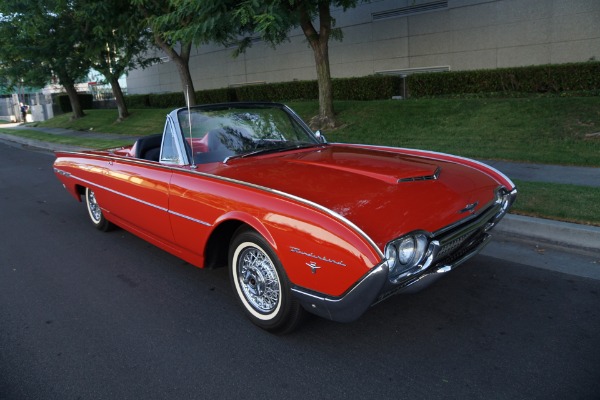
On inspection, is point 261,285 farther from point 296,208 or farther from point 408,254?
point 408,254

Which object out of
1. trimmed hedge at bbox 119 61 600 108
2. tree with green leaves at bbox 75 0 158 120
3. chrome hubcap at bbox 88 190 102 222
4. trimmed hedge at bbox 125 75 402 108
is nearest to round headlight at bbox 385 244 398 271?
chrome hubcap at bbox 88 190 102 222

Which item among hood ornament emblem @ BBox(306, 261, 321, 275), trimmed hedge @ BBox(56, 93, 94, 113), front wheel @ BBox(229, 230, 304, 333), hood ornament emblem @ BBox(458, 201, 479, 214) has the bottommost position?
front wheel @ BBox(229, 230, 304, 333)

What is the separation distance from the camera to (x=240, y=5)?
935 centimetres

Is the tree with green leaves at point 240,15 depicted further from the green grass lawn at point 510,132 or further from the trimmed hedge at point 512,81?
the trimmed hedge at point 512,81

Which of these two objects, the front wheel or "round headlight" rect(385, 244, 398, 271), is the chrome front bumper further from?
the front wheel

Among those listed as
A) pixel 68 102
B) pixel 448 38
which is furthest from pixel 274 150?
pixel 68 102

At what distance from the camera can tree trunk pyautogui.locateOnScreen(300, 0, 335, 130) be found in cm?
1180

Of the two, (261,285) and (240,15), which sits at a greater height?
(240,15)

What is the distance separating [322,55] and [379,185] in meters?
9.73

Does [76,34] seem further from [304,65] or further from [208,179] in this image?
[208,179]

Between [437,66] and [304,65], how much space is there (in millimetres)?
6508

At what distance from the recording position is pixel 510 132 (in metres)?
9.88

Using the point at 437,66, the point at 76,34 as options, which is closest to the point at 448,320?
the point at 437,66

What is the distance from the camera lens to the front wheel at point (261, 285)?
310 centimetres
